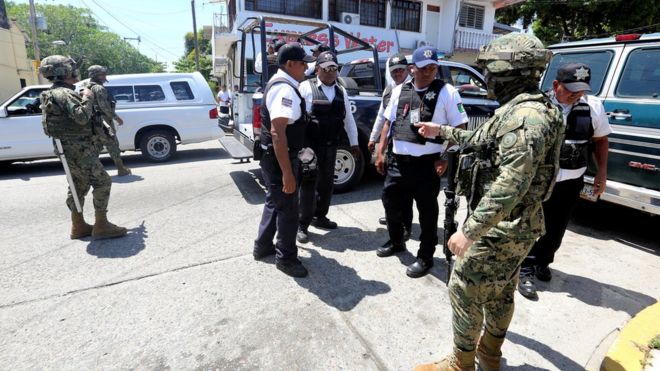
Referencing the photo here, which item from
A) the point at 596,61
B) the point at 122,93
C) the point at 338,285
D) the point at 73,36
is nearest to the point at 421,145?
the point at 338,285

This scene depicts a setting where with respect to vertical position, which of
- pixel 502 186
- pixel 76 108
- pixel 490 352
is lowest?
pixel 490 352

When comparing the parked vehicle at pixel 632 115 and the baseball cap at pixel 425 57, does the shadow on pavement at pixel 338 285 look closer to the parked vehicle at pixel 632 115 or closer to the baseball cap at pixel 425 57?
the baseball cap at pixel 425 57

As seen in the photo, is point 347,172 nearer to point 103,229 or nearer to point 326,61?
point 326,61

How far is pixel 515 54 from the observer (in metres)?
1.63

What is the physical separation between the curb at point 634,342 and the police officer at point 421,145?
1355mm

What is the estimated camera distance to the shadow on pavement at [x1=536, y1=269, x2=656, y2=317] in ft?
9.43

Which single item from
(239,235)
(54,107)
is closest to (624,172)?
(239,235)

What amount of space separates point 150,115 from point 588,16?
1553 centimetres

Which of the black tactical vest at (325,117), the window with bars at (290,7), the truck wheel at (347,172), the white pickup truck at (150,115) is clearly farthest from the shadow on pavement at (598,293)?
the window with bars at (290,7)

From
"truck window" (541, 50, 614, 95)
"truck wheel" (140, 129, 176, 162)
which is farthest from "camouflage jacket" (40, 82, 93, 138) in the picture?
"truck window" (541, 50, 614, 95)

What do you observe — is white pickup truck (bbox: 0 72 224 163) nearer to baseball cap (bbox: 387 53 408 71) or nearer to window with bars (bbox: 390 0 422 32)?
baseball cap (bbox: 387 53 408 71)

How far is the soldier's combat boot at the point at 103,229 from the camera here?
3990 mm

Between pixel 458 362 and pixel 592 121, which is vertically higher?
pixel 592 121

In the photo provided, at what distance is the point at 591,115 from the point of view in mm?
2936
